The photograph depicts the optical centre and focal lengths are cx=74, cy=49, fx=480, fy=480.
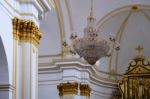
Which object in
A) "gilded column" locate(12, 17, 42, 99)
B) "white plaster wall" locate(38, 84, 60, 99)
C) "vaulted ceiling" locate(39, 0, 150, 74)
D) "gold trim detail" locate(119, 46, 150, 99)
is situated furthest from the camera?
"gold trim detail" locate(119, 46, 150, 99)

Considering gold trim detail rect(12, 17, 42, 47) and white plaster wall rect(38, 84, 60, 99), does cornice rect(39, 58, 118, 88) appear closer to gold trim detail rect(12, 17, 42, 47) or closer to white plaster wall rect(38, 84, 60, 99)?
white plaster wall rect(38, 84, 60, 99)

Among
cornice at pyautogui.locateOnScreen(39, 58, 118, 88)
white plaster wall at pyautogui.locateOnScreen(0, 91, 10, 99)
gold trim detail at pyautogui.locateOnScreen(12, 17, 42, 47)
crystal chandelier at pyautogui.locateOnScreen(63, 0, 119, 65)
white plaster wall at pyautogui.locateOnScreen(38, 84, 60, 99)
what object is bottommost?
white plaster wall at pyautogui.locateOnScreen(38, 84, 60, 99)

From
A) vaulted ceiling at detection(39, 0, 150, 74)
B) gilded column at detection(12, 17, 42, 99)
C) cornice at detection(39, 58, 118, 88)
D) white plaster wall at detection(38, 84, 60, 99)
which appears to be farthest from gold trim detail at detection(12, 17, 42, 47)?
white plaster wall at detection(38, 84, 60, 99)

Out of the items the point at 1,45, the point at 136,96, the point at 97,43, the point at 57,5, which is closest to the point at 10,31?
the point at 1,45

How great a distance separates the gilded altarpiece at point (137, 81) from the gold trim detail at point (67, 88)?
10.9 ft

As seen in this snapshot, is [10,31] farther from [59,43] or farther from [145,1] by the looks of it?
[145,1]

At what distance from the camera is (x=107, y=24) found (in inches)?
690

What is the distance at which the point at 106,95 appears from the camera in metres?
18.4

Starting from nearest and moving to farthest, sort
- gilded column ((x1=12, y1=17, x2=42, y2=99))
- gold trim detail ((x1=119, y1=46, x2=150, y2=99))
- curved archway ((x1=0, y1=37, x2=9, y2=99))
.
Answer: curved archway ((x1=0, y1=37, x2=9, y2=99)) < gilded column ((x1=12, y1=17, x2=42, y2=99)) < gold trim detail ((x1=119, y1=46, x2=150, y2=99))

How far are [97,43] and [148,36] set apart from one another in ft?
28.3

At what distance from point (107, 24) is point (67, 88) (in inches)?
125

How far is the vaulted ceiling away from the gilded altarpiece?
0.52 metres

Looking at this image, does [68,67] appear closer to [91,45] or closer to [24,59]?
[91,45]

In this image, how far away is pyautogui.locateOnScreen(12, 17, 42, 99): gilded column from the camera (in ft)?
30.8
